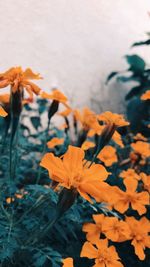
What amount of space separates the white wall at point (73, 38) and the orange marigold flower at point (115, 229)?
49.3 inches

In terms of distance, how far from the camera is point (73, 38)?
3.36 metres

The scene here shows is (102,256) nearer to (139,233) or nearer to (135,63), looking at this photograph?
(139,233)

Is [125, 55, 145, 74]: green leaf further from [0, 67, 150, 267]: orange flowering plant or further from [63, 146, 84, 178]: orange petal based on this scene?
[63, 146, 84, 178]: orange petal

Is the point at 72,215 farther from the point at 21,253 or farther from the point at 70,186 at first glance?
the point at 70,186

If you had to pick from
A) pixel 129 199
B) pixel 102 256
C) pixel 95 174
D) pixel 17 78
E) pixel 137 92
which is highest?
pixel 137 92

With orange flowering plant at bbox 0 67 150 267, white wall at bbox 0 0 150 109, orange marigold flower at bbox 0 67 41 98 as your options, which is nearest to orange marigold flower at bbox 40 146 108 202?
orange flowering plant at bbox 0 67 150 267

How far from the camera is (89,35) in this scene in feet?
11.7

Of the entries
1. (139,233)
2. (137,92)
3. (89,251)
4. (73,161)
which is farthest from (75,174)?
(137,92)

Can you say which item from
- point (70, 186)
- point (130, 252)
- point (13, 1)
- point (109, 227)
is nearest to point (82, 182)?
point (70, 186)

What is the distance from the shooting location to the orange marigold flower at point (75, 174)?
2.86ft

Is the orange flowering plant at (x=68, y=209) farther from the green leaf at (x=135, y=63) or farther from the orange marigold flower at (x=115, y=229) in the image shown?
the green leaf at (x=135, y=63)

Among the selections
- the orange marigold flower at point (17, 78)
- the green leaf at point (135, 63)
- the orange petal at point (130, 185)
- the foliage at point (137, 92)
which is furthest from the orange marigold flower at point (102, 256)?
the green leaf at point (135, 63)

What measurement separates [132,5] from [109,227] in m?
2.94

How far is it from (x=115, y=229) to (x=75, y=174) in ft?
1.40
